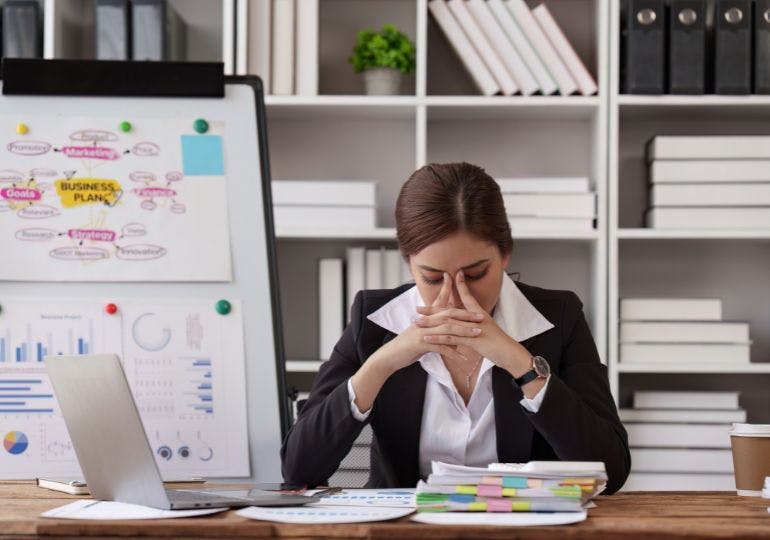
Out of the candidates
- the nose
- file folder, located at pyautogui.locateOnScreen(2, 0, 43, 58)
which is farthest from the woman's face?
file folder, located at pyautogui.locateOnScreen(2, 0, 43, 58)

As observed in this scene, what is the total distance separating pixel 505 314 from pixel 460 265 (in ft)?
0.57

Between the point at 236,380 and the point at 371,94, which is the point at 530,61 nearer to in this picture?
the point at 371,94

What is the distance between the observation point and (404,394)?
184cm

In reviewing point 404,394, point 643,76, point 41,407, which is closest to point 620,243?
point 643,76

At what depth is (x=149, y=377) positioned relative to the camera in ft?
5.95

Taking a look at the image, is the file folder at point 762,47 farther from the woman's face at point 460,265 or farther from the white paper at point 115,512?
the white paper at point 115,512

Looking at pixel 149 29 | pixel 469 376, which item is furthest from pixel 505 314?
pixel 149 29

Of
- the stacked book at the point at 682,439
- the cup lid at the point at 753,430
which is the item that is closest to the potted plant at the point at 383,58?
the stacked book at the point at 682,439

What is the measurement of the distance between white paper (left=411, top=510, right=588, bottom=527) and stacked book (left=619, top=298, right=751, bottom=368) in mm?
1610

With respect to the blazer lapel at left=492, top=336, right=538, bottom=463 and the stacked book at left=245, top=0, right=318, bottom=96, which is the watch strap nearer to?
the blazer lapel at left=492, top=336, right=538, bottom=463

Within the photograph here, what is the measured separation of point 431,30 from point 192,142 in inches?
58.7

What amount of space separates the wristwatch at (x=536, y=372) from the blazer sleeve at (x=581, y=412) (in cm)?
2

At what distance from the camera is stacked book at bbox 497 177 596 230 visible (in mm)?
2889

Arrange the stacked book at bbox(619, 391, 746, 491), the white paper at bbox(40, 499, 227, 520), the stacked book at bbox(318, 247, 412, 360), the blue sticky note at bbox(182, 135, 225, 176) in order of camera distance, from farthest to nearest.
A: the stacked book at bbox(318, 247, 412, 360)
the stacked book at bbox(619, 391, 746, 491)
the blue sticky note at bbox(182, 135, 225, 176)
the white paper at bbox(40, 499, 227, 520)
